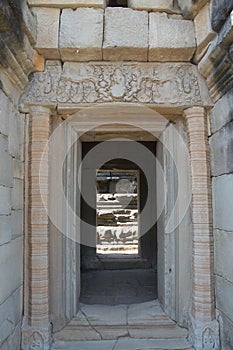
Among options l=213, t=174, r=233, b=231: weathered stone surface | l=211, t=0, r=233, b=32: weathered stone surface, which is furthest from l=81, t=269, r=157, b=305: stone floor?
l=211, t=0, r=233, b=32: weathered stone surface

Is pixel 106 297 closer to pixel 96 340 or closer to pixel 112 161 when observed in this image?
pixel 96 340

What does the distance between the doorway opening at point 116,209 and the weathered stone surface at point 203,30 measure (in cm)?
735

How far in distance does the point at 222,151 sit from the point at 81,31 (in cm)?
161

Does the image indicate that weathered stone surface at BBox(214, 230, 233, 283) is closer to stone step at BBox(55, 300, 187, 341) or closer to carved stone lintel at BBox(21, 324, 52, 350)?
stone step at BBox(55, 300, 187, 341)

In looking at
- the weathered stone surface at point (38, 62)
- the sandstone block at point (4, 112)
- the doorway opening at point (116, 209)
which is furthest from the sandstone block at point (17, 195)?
the doorway opening at point (116, 209)

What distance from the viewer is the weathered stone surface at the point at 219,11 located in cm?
231

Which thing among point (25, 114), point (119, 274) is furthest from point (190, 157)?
point (119, 274)

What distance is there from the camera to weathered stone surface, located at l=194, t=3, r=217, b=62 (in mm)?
2668

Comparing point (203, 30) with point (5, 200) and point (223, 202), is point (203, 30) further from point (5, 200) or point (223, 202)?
point (5, 200)

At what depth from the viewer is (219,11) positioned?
243 cm

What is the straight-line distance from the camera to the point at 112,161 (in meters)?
6.69

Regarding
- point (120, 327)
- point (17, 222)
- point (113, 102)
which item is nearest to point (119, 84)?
point (113, 102)

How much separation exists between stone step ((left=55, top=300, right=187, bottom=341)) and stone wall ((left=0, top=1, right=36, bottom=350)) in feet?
1.83

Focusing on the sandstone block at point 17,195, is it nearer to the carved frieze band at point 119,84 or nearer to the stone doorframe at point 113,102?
the stone doorframe at point 113,102
